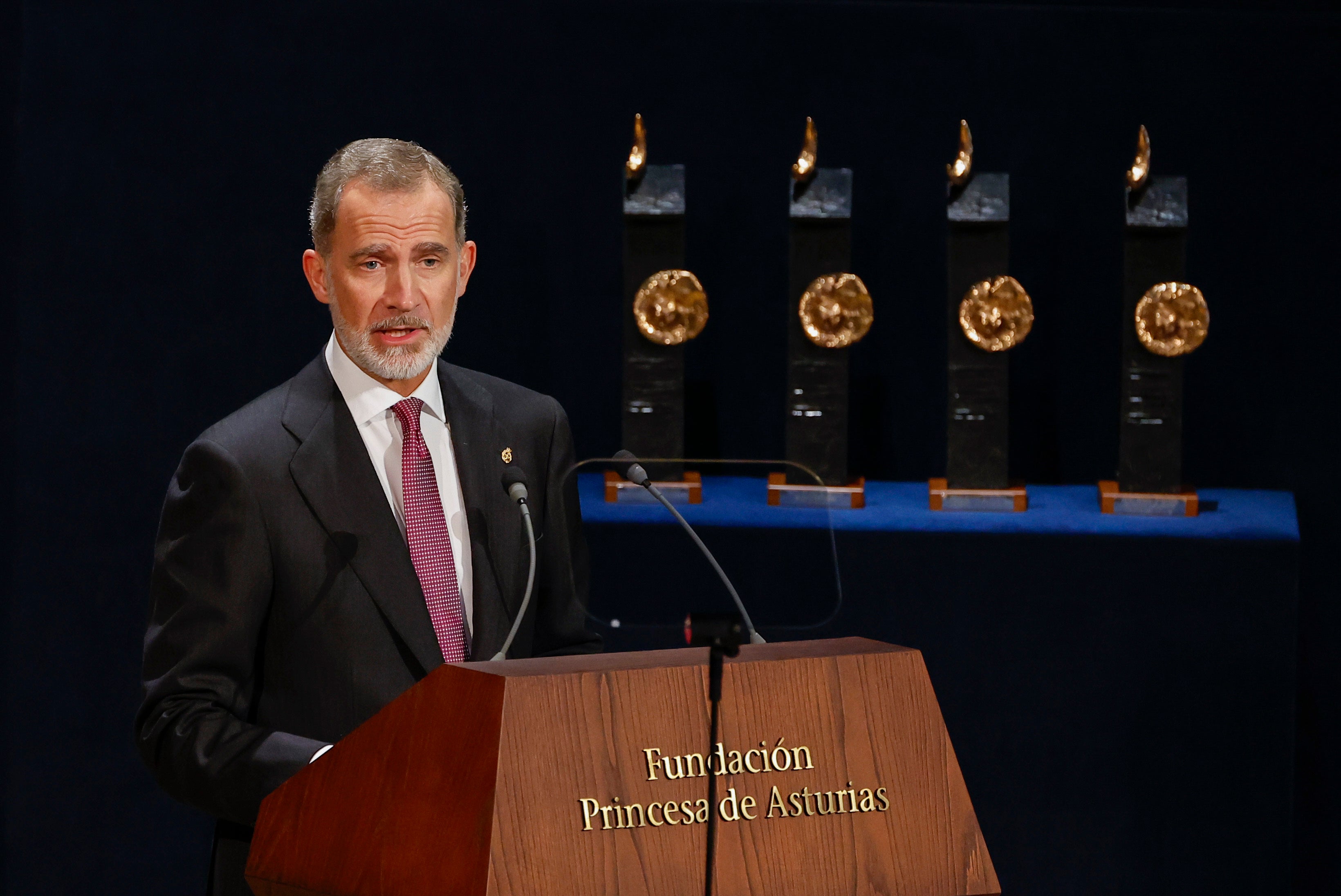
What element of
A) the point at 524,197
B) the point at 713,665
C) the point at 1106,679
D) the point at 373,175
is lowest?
the point at 1106,679

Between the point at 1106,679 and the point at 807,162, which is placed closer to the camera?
the point at 1106,679

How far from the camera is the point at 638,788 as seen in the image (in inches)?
54.1

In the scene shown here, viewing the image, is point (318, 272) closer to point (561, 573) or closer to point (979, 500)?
point (561, 573)

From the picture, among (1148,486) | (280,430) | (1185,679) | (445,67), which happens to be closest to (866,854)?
(280,430)

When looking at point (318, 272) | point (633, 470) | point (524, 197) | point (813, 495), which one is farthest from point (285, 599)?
point (524, 197)

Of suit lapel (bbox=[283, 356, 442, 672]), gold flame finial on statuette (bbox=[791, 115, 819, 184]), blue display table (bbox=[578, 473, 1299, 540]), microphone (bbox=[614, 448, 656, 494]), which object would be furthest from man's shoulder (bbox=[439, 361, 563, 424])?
gold flame finial on statuette (bbox=[791, 115, 819, 184])

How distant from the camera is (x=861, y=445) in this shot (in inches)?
153

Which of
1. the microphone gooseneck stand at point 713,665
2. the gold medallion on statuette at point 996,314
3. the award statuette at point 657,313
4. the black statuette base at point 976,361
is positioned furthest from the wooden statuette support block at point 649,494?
the microphone gooseneck stand at point 713,665

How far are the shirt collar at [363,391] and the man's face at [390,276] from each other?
15mm

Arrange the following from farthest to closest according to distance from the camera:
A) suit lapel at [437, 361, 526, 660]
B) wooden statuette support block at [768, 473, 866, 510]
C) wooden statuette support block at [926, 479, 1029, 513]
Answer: wooden statuette support block at [926, 479, 1029, 513], wooden statuette support block at [768, 473, 866, 510], suit lapel at [437, 361, 526, 660]

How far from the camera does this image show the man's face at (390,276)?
6.51 ft

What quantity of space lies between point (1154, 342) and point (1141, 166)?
14.7 inches

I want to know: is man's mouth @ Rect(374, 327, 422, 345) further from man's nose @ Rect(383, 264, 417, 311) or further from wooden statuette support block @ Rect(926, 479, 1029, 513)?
wooden statuette support block @ Rect(926, 479, 1029, 513)

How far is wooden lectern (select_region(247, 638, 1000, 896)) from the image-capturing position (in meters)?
1.33
